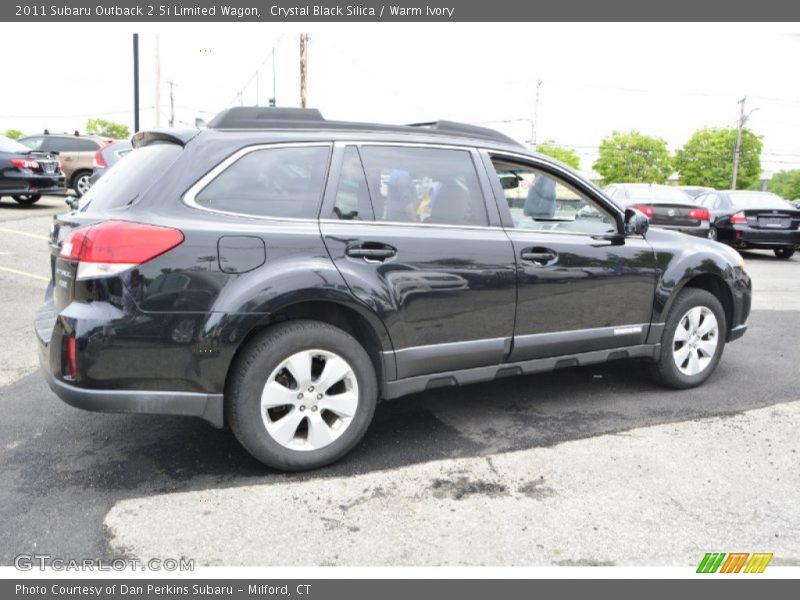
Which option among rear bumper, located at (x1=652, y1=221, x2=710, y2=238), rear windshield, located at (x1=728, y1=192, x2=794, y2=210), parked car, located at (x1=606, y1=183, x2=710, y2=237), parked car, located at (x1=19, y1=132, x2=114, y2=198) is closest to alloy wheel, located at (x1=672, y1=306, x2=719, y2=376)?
parked car, located at (x1=606, y1=183, x2=710, y2=237)

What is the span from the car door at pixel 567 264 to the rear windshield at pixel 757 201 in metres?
11.2

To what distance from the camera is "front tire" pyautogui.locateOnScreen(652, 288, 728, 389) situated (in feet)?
15.8

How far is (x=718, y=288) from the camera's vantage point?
5.15m

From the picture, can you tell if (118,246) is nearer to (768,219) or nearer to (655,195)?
(655,195)

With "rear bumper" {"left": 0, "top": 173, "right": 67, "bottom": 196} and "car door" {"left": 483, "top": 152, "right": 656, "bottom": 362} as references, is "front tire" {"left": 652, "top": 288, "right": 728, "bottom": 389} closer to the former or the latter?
"car door" {"left": 483, "top": 152, "right": 656, "bottom": 362}

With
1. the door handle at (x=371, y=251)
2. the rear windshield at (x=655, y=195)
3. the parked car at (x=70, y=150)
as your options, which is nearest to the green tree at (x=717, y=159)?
the rear windshield at (x=655, y=195)

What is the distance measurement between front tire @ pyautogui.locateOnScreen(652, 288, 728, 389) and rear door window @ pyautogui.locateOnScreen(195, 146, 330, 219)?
274cm

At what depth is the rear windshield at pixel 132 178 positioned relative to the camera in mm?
3320

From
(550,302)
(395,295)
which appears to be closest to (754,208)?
(550,302)

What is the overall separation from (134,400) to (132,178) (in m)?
1.12

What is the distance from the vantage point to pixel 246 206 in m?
3.36

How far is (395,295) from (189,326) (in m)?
1.06

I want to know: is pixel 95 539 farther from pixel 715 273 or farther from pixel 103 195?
pixel 715 273

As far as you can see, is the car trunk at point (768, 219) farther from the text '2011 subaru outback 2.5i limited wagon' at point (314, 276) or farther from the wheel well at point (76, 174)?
the wheel well at point (76, 174)
